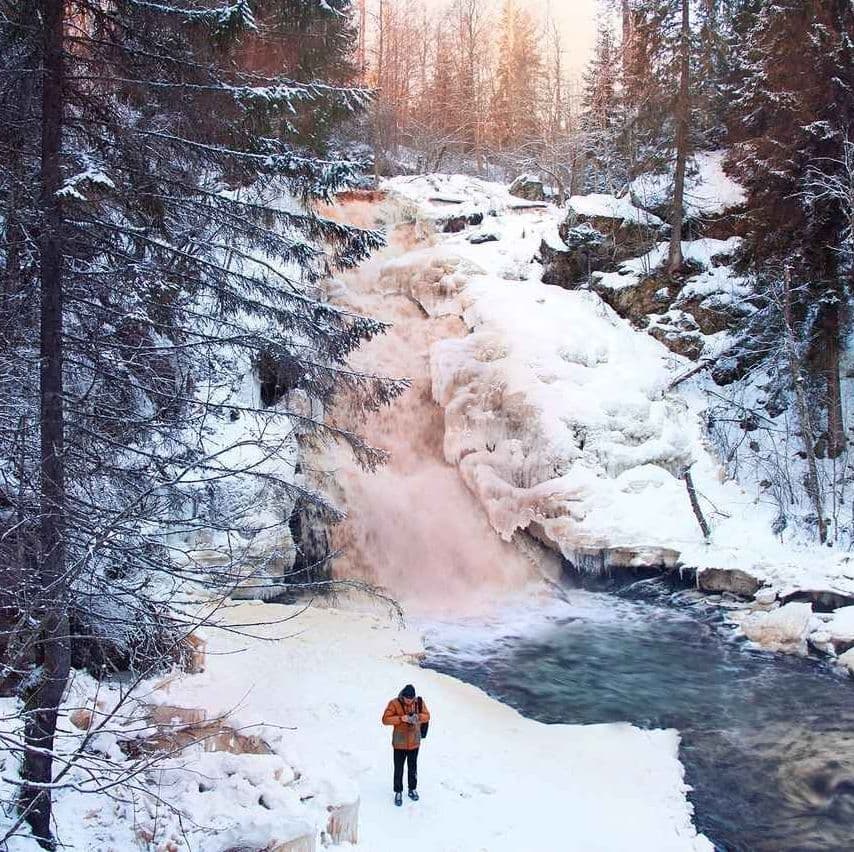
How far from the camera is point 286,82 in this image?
660 cm

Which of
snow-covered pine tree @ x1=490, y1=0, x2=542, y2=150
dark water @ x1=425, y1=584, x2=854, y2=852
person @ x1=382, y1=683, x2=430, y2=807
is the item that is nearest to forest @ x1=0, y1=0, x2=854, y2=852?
person @ x1=382, y1=683, x2=430, y2=807

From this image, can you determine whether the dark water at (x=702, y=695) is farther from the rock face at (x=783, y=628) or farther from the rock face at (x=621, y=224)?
the rock face at (x=621, y=224)

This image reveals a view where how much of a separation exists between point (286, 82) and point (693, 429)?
1282 cm

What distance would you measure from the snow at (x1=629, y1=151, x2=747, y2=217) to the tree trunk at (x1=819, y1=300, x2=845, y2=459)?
6736 mm

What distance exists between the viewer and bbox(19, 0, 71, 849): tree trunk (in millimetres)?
4441

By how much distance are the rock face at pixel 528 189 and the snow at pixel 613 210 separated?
4.45m

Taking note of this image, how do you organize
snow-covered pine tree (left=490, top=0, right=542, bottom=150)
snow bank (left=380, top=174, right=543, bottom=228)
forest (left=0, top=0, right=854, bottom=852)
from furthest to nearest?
snow-covered pine tree (left=490, top=0, right=542, bottom=150) < snow bank (left=380, top=174, right=543, bottom=228) < forest (left=0, top=0, right=854, bottom=852)

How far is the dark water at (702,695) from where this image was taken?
711cm

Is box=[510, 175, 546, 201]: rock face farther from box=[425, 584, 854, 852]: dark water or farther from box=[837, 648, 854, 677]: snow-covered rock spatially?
box=[837, 648, 854, 677]: snow-covered rock

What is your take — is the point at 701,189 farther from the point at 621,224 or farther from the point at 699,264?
the point at 699,264

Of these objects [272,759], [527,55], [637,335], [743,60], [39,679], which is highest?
[527,55]

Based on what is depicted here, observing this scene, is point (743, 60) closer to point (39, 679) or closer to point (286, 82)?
point (286, 82)

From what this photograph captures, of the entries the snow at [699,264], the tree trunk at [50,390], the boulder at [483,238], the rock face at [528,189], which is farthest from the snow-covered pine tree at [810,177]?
the tree trunk at [50,390]

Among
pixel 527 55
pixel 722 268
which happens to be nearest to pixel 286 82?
pixel 722 268
